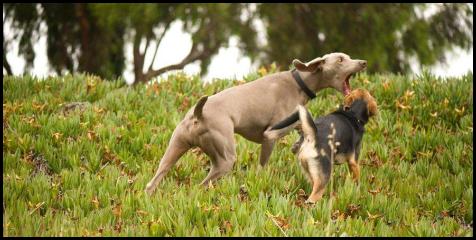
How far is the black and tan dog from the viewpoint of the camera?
511 cm

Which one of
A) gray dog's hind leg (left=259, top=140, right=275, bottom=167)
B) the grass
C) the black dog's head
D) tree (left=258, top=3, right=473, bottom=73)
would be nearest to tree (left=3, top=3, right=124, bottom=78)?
tree (left=258, top=3, right=473, bottom=73)

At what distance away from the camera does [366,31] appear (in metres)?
18.5

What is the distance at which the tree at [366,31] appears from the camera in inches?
717

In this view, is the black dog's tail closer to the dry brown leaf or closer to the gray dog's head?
the gray dog's head

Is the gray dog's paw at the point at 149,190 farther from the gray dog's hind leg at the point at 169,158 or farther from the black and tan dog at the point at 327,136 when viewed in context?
the black and tan dog at the point at 327,136

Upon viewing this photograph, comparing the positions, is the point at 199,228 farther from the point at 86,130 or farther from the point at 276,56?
the point at 276,56

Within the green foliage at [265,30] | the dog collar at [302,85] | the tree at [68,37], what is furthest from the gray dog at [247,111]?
the tree at [68,37]

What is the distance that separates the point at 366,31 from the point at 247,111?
→ 13630 mm

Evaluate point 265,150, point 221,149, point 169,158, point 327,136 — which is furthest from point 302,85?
point 169,158

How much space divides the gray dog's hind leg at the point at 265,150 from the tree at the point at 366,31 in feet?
39.8

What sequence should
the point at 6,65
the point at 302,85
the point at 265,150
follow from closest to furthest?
the point at 265,150 < the point at 302,85 < the point at 6,65

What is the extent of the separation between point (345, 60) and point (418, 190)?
1430mm

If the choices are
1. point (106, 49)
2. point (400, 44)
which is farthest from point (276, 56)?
point (106, 49)

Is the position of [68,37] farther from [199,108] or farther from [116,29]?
[199,108]
